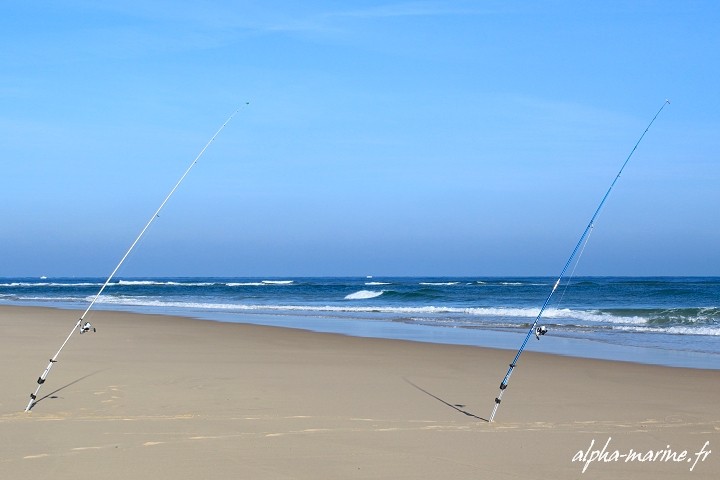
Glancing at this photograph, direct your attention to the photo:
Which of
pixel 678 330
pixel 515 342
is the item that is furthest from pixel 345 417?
pixel 678 330

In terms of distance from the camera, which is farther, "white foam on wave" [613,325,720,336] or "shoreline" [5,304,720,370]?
"white foam on wave" [613,325,720,336]

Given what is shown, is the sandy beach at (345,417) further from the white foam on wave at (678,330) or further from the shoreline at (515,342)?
the white foam on wave at (678,330)

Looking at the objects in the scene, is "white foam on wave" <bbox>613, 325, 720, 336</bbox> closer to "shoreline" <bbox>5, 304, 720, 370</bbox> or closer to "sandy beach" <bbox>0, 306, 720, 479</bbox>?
"shoreline" <bbox>5, 304, 720, 370</bbox>

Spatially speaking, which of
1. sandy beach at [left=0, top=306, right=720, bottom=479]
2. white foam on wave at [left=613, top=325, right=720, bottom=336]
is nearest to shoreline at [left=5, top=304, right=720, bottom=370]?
sandy beach at [left=0, top=306, right=720, bottom=479]

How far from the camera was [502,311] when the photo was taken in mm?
26453

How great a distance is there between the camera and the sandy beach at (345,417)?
16.0ft

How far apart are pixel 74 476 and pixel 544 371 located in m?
6.56

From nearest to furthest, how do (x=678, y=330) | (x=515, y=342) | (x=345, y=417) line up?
(x=345, y=417) < (x=515, y=342) < (x=678, y=330)

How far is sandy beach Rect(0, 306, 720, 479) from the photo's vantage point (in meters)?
4.88

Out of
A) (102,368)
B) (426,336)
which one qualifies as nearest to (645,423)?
(102,368)

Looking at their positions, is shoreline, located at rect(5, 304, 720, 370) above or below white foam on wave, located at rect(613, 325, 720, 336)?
above

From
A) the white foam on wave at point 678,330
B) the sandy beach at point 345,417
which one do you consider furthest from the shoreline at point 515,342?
the white foam on wave at point 678,330

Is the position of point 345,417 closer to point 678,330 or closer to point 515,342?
point 515,342

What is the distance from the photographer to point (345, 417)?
634cm
